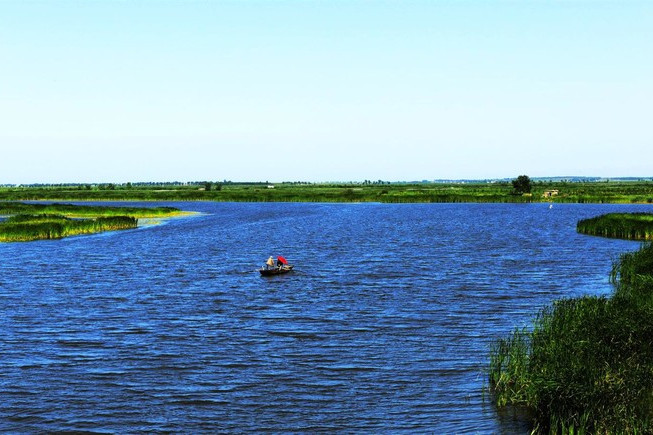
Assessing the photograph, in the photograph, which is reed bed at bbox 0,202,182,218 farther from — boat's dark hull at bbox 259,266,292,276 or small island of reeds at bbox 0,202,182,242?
boat's dark hull at bbox 259,266,292,276

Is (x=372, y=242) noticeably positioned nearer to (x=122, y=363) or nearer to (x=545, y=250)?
(x=545, y=250)

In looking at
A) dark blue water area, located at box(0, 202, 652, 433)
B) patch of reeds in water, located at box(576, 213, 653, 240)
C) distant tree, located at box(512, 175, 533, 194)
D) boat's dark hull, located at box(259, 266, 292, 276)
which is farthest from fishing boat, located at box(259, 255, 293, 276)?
distant tree, located at box(512, 175, 533, 194)

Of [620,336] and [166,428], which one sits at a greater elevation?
[620,336]

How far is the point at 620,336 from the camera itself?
65.5 ft

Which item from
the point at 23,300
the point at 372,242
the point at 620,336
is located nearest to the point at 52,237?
the point at 372,242

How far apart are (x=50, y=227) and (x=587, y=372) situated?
230 feet

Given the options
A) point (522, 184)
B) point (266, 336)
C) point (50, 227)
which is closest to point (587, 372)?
point (266, 336)

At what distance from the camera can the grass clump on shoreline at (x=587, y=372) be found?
51.8 feet

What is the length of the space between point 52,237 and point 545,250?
174 ft

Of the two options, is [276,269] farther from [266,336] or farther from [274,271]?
[266,336]

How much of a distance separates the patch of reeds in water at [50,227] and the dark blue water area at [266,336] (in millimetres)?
14414

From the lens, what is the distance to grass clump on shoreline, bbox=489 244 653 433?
15.8 meters

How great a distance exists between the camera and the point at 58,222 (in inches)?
3189

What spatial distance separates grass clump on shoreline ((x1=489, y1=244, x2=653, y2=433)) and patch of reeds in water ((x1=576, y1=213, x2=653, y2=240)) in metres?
46.0
